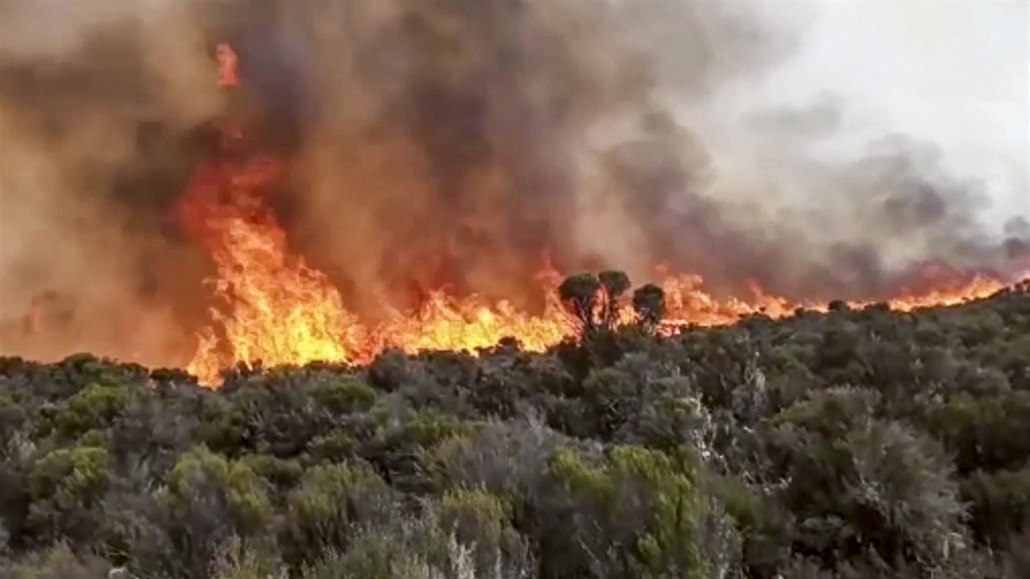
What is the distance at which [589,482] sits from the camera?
6.01 meters

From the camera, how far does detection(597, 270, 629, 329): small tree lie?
2402cm

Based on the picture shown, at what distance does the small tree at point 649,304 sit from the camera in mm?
24725

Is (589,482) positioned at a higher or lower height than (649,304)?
lower

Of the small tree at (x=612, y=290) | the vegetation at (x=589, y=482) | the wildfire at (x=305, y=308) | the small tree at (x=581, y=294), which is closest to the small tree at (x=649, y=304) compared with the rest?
the small tree at (x=612, y=290)

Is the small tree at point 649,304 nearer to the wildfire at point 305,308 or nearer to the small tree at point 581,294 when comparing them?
the small tree at point 581,294

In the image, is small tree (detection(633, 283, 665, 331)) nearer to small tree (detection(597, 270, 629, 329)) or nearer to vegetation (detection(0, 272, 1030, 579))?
small tree (detection(597, 270, 629, 329))

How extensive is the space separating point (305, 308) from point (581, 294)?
18.0 metres

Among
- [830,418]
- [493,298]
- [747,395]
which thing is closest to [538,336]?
[493,298]

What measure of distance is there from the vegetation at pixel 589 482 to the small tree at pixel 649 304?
10.9 m

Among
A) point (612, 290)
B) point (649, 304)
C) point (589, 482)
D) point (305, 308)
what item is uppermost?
point (305, 308)

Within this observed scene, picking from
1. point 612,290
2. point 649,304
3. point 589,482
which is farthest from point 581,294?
point 589,482

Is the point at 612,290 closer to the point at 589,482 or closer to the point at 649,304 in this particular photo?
the point at 649,304

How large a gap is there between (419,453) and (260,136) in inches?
1909

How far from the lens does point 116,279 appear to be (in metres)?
46.7
